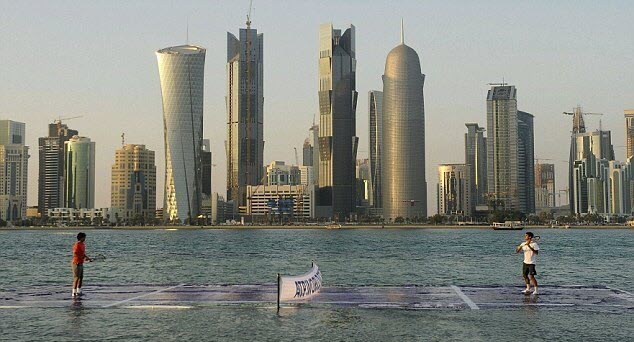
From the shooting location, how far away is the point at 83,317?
24.4 m

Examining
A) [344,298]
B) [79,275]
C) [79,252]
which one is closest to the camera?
[79,252]

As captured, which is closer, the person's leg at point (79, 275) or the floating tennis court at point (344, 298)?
the floating tennis court at point (344, 298)

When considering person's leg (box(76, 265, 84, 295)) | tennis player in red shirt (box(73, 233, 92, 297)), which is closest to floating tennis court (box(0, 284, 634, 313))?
person's leg (box(76, 265, 84, 295))

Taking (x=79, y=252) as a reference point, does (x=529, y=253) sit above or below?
below

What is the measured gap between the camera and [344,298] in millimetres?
29156

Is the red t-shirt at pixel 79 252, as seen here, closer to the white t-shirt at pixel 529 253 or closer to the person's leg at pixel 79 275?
the person's leg at pixel 79 275

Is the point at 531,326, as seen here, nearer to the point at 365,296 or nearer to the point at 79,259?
the point at 365,296

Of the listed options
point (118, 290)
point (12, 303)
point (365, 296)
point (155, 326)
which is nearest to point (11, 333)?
point (155, 326)

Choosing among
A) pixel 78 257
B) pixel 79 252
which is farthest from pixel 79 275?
pixel 79 252

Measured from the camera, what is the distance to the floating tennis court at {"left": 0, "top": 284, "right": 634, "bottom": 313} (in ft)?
88.4

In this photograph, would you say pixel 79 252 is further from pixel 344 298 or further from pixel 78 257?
pixel 344 298

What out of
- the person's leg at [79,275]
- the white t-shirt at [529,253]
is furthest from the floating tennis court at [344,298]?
the white t-shirt at [529,253]

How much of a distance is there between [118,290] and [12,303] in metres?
5.45

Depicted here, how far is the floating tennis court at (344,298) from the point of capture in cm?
2694
